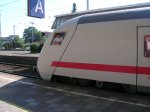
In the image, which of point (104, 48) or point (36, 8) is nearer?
point (104, 48)

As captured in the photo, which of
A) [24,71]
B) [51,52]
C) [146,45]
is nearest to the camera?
[146,45]

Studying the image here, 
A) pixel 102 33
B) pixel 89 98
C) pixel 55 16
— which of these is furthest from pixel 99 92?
pixel 55 16

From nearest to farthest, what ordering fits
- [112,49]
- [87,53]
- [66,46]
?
[112,49], [87,53], [66,46]

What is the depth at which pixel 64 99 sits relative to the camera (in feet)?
27.9

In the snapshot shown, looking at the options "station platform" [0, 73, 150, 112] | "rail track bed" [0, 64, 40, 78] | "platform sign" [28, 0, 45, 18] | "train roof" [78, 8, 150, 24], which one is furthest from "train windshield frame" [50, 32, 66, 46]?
"rail track bed" [0, 64, 40, 78]

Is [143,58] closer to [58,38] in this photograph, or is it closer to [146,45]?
[146,45]

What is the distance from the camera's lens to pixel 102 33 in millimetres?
9102

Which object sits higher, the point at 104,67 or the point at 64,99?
the point at 104,67

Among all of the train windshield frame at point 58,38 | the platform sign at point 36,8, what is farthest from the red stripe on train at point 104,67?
the platform sign at point 36,8

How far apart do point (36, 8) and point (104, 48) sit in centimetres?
388

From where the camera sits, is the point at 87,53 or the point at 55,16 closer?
the point at 87,53

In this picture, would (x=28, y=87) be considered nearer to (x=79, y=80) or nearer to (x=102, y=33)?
(x=79, y=80)

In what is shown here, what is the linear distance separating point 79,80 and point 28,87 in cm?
228

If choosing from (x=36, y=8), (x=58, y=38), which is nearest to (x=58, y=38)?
(x=58, y=38)
